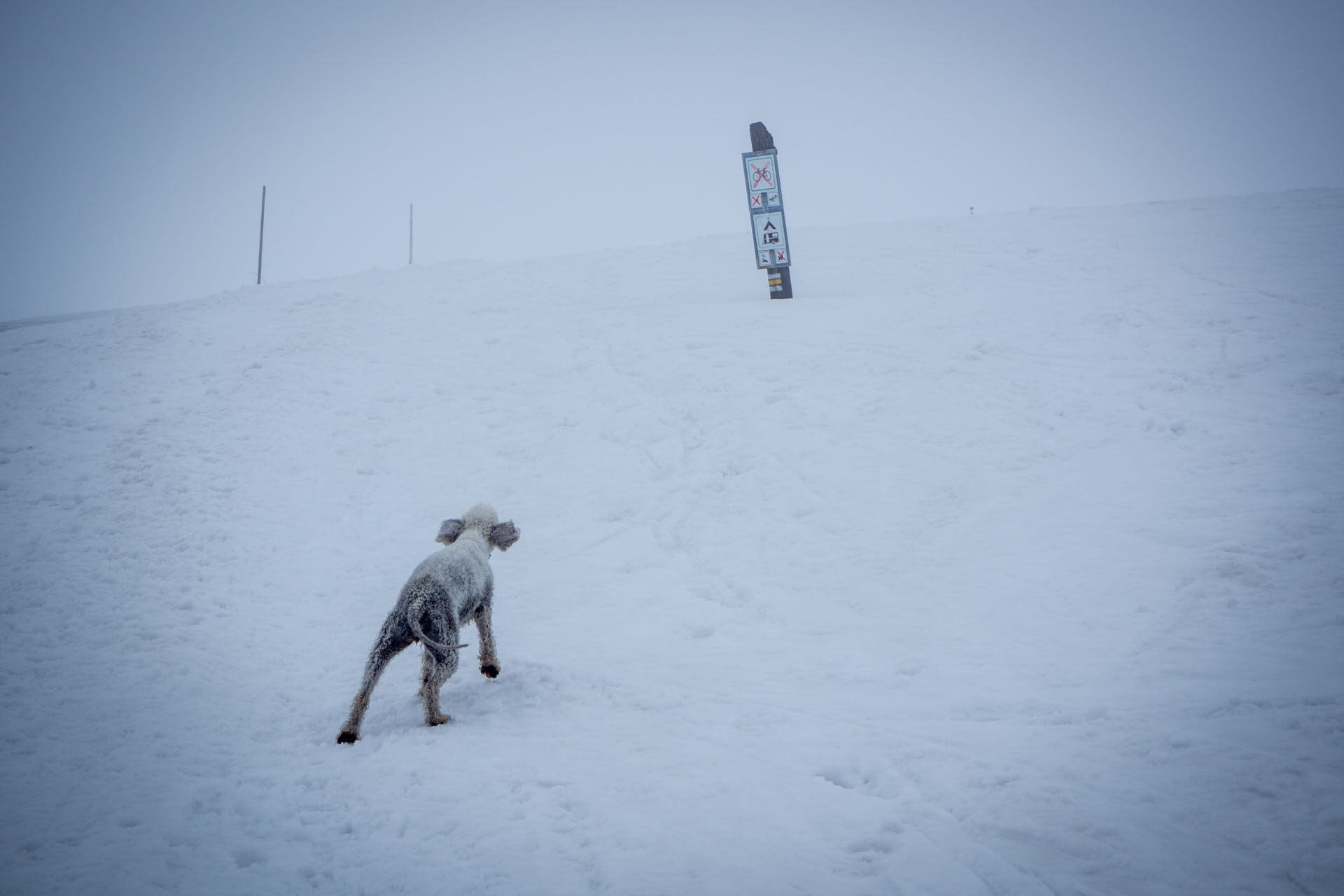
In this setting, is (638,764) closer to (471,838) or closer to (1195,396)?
(471,838)

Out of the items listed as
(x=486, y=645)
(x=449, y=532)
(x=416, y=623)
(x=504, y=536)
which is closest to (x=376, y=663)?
(x=416, y=623)

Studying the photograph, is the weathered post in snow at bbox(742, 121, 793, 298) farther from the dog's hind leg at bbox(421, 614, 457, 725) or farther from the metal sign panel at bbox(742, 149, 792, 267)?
the dog's hind leg at bbox(421, 614, 457, 725)

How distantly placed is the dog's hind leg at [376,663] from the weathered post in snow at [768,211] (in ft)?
38.8

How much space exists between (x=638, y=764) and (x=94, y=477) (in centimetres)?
1050

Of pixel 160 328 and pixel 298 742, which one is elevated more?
pixel 160 328

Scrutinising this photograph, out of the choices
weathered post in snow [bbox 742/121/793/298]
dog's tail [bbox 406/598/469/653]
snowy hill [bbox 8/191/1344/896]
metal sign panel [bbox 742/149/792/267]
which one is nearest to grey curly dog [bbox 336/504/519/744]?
dog's tail [bbox 406/598/469/653]

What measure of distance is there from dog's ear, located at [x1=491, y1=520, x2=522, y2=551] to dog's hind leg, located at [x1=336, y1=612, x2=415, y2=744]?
154 centimetres

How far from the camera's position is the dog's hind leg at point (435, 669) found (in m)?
5.09

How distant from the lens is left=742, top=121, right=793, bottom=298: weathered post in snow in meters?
14.8

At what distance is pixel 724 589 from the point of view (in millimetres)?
7367

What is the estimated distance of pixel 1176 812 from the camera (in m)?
3.56

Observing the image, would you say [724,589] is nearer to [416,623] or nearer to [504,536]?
[504,536]

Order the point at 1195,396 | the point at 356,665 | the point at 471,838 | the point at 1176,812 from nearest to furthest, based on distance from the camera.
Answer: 1. the point at 1176,812
2. the point at 471,838
3. the point at 356,665
4. the point at 1195,396

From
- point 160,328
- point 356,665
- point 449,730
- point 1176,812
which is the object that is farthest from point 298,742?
point 160,328
